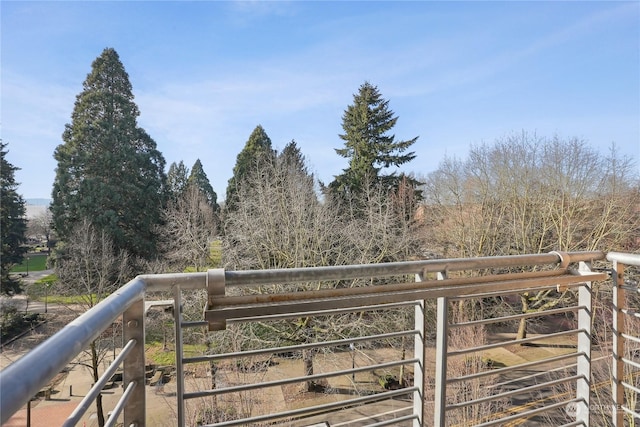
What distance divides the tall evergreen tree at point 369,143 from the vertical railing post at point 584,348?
59.3 ft

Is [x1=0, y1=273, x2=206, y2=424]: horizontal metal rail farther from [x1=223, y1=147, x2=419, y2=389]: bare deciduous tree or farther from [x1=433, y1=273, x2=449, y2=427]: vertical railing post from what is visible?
[x1=223, y1=147, x2=419, y2=389]: bare deciduous tree

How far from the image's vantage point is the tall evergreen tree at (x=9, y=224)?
54.1ft

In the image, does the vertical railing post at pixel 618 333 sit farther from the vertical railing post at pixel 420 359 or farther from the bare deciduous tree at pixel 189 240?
the bare deciduous tree at pixel 189 240

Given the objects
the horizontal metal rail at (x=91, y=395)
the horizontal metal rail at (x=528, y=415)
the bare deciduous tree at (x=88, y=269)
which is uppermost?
the horizontal metal rail at (x=91, y=395)

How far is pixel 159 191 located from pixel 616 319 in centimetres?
2143

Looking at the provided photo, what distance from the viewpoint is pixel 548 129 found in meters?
14.3

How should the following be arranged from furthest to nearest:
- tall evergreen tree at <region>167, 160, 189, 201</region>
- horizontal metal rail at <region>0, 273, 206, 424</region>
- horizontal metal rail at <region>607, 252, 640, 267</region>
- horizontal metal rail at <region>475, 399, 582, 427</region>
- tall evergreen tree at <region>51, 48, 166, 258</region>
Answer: tall evergreen tree at <region>167, 160, 189, 201</region> < tall evergreen tree at <region>51, 48, 166, 258</region> < horizontal metal rail at <region>607, 252, 640, 267</region> < horizontal metal rail at <region>475, 399, 582, 427</region> < horizontal metal rail at <region>0, 273, 206, 424</region>

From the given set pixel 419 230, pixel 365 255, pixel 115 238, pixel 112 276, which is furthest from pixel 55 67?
pixel 419 230

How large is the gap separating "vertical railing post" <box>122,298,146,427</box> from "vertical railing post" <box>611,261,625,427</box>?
2382 millimetres

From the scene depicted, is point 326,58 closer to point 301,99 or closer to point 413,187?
point 301,99

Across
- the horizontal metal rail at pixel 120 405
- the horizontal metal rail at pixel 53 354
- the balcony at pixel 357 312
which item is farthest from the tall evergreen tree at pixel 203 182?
the horizontal metal rail at pixel 53 354

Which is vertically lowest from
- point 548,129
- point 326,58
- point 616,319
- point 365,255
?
point 365,255

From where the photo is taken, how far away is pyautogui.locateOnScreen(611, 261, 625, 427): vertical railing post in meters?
1.92

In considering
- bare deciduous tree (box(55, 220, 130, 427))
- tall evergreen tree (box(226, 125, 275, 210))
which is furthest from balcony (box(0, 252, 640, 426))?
tall evergreen tree (box(226, 125, 275, 210))
